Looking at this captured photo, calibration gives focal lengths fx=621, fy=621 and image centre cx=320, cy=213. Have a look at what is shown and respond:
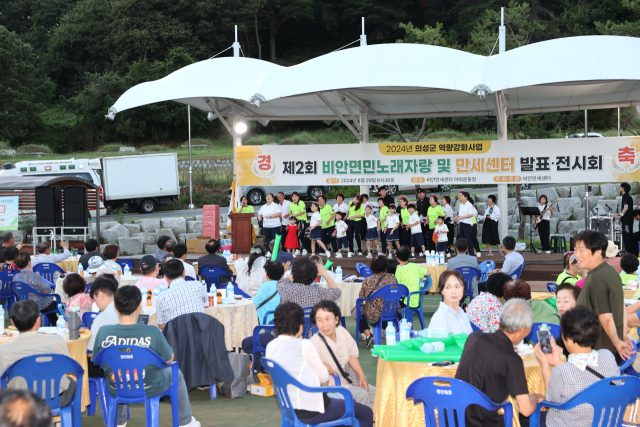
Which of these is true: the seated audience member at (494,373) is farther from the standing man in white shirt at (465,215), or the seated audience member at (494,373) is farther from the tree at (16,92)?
the tree at (16,92)

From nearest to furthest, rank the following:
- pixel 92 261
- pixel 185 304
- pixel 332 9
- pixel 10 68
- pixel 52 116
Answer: pixel 185 304, pixel 92 261, pixel 10 68, pixel 52 116, pixel 332 9

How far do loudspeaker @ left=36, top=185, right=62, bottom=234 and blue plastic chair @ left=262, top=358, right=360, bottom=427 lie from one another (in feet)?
37.2

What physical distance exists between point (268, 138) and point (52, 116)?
14.3m

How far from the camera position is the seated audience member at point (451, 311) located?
15.4 ft

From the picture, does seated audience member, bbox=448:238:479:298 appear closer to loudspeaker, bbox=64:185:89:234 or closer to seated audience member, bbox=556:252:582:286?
seated audience member, bbox=556:252:582:286

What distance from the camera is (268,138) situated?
38438 mm

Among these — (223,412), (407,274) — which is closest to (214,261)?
(407,274)

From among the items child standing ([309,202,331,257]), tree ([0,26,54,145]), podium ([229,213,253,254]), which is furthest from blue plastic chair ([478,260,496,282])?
tree ([0,26,54,145])

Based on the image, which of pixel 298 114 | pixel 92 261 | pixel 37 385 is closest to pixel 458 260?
pixel 92 261

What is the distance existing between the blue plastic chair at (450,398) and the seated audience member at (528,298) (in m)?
1.86

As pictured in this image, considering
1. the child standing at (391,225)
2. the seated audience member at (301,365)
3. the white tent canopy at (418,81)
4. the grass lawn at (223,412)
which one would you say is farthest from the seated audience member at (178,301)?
the child standing at (391,225)

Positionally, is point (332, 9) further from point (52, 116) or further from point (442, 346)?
point (442, 346)

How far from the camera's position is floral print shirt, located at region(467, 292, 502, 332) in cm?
498

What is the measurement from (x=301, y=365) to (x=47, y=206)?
11.5 m
